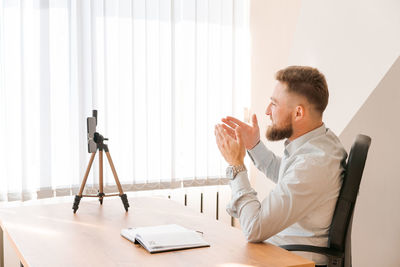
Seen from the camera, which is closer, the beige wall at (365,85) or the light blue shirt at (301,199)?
the light blue shirt at (301,199)

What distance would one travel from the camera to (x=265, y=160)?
2.28 meters

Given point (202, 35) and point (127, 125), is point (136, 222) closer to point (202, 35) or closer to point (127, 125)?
point (127, 125)

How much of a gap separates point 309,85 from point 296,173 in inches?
14.4

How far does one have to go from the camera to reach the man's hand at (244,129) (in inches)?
80.1

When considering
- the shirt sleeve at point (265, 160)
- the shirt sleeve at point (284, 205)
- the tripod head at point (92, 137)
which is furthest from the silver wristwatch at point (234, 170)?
the tripod head at point (92, 137)

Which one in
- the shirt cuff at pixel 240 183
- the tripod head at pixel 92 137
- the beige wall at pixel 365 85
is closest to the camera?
the shirt cuff at pixel 240 183

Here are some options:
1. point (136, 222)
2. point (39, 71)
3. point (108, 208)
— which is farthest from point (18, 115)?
point (136, 222)

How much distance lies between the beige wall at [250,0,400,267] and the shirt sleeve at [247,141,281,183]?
85 cm

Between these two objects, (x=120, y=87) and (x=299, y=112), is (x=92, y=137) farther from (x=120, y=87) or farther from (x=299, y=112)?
(x=120, y=87)

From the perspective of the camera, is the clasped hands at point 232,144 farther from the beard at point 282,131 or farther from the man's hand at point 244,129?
the beard at point 282,131

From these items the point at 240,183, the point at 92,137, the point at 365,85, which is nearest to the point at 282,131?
the point at 240,183

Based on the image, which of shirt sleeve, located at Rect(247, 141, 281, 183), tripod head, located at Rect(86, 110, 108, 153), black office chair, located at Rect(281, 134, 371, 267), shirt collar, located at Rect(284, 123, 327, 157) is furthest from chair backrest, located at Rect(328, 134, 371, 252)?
tripod head, located at Rect(86, 110, 108, 153)

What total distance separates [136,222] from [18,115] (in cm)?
146

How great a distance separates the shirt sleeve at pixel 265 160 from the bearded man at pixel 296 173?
0.90ft
